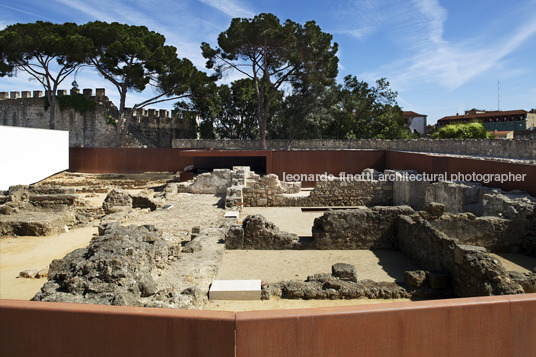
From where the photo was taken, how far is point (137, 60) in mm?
31453

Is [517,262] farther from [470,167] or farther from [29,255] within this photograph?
[29,255]

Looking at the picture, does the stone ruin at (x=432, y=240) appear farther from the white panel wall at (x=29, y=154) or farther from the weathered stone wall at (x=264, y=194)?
the white panel wall at (x=29, y=154)

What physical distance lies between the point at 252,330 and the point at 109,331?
0.92 meters

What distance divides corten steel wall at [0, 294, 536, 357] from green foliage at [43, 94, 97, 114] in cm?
3911

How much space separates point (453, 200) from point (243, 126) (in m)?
27.8

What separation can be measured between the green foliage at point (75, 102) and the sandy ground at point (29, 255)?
28.6 m

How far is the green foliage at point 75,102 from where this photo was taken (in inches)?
1481

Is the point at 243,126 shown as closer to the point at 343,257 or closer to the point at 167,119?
the point at 167,119

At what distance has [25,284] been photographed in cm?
773

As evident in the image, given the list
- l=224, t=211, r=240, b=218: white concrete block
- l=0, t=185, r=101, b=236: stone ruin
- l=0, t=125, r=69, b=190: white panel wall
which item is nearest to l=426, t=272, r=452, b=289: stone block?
l=224, t=211, r=240, b=218: white concrete block

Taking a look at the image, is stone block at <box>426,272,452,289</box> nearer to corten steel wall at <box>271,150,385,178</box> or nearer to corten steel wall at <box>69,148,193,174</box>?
corten steel wall at <box>271,150,385,178</box>

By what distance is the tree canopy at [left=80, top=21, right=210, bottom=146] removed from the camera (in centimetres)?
3077

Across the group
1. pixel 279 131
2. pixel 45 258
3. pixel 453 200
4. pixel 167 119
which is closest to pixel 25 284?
pixel 45 258

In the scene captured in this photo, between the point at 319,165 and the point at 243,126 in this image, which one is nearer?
the point at 319,165
